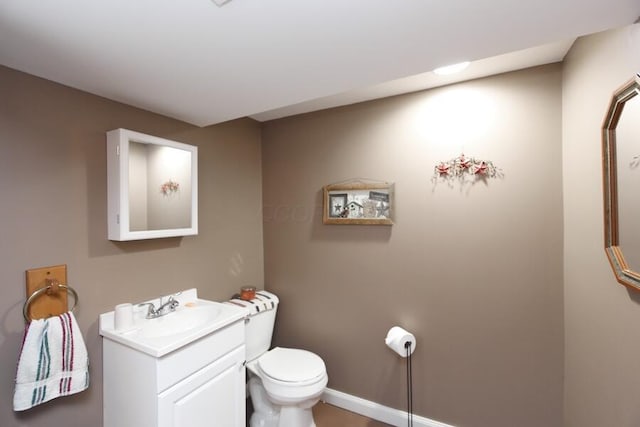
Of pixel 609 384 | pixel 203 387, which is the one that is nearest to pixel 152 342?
pixel 203 387

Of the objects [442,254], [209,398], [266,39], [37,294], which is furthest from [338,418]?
[266,39]

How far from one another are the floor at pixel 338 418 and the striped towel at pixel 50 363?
128cm

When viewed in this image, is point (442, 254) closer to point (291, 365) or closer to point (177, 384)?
point (291, 365)

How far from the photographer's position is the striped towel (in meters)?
1.15

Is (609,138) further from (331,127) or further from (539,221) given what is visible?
(331,127)

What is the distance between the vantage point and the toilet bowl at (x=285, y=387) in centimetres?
169

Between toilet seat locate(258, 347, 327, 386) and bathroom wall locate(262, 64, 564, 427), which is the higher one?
bathroom wall locate(262, 64, 564, 427)

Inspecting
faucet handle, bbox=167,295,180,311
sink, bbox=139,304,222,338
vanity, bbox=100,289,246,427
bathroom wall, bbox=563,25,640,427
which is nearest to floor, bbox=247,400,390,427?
vanity, bbox=100,289,246,427

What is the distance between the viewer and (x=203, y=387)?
4.69 feet

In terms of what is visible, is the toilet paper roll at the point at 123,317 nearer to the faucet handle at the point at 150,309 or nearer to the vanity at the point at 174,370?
the vanity at the point at 174,370

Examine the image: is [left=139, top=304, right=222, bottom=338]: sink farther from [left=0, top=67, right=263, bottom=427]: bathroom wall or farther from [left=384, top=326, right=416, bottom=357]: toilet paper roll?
[left=384, top=326, right=416, bottom=357]: toilet paper roll

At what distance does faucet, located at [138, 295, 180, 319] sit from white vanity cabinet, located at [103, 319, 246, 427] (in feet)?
0.71

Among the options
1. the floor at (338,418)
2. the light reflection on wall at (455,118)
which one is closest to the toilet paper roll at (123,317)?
the floor at (338,418)

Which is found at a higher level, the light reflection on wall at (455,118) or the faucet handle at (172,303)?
the light reflection on wall at (455,118)
